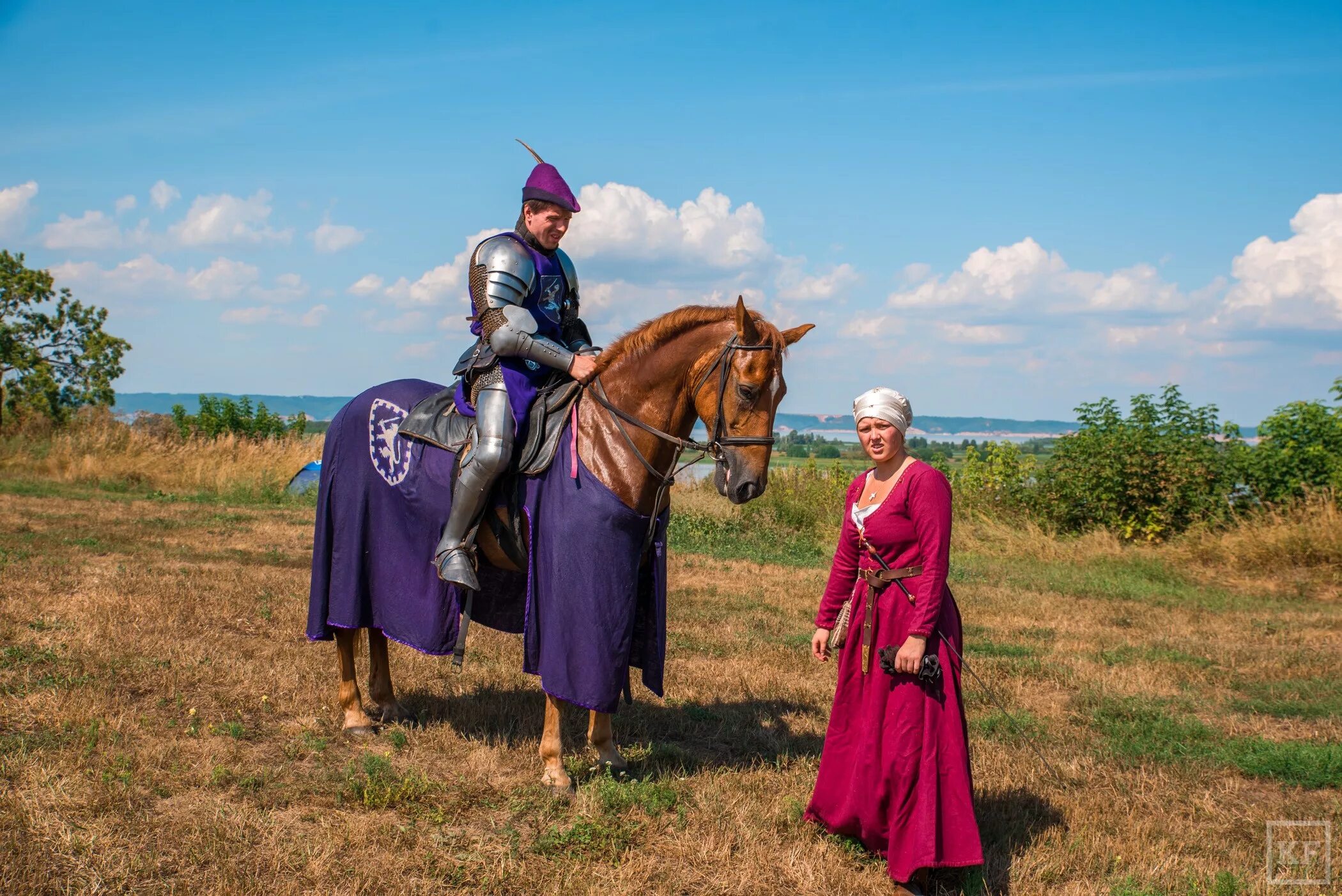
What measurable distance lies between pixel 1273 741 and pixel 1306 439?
9.04m

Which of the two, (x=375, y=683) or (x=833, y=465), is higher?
(x=833, y=465)

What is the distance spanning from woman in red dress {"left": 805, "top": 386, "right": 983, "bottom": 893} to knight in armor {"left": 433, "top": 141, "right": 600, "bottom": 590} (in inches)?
65.8

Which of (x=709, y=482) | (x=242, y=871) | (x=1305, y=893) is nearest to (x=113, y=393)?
(x=709, y=482)

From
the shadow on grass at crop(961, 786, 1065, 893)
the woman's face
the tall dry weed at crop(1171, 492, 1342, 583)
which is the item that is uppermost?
the woman's face

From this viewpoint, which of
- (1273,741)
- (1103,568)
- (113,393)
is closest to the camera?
(1273,741)

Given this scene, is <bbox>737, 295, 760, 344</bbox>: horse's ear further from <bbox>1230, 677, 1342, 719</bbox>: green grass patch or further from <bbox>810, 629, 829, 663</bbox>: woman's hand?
<bbox>1230, 677, 1342, 719</bbox>: green grass patch

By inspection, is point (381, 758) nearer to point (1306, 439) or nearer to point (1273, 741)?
point (1273, 741)

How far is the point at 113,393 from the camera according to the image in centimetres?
3419

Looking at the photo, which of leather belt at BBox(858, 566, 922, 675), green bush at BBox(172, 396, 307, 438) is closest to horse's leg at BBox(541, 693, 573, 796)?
leather belt at BBox(858, 566, 922, 675)

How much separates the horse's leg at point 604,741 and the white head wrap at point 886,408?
2266mm

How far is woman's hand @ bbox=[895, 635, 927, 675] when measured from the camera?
3945 mm

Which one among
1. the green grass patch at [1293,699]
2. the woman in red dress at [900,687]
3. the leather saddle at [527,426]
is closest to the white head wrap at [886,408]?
the woman in red dress at [900,687]

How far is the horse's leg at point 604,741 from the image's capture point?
5.31 meters

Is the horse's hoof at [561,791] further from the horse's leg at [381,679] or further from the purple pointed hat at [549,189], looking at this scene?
the purple pointed hat at [549,189]
